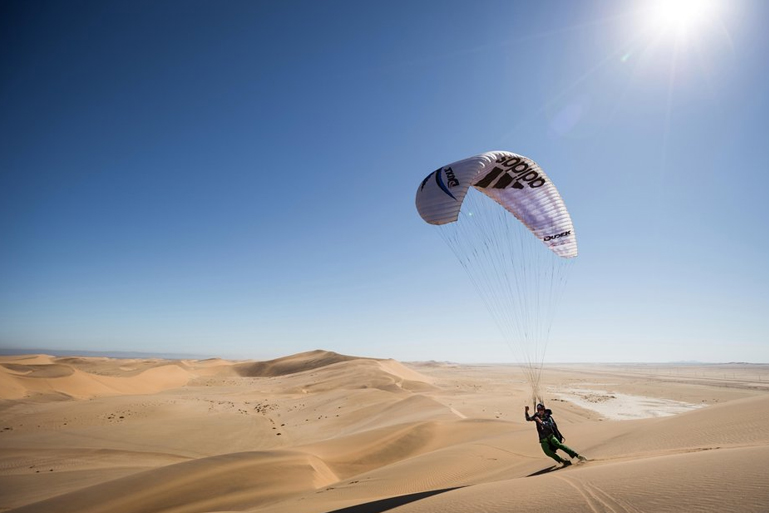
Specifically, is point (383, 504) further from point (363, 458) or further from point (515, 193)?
point (515, 193)

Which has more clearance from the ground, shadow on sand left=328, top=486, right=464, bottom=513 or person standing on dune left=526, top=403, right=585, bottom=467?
person standing on dune left=526, top=403, right=585, bottom=467

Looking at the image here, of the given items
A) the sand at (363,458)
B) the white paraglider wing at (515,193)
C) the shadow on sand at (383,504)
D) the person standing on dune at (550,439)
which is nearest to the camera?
the sand at (363,458)

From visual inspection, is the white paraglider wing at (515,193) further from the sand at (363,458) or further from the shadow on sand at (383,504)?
the shadow on sand at (383,504)

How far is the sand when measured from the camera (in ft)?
15.6

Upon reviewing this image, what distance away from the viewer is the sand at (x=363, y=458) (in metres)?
4.76

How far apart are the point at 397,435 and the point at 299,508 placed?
25.2 ft

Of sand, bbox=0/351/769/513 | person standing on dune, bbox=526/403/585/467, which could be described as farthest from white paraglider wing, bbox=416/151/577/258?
sand, bbox=0/351/769/513

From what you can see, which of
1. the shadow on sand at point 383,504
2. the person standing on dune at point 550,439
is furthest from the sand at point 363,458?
the person standing on dune at point 550,439

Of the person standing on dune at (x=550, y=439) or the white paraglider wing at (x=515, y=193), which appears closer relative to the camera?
the person standing on dune at (x=550, y=439)

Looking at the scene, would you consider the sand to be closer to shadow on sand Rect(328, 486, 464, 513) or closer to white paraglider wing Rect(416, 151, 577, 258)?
shadow on sand Rect(328, 486, 464, 513)

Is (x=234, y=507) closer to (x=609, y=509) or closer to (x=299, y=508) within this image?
(x=299, y=508)

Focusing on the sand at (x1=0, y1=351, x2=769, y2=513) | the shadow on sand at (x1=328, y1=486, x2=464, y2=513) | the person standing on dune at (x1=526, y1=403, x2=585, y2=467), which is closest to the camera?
the sand at (x1=0, y1=351, x2=769, y2=513)

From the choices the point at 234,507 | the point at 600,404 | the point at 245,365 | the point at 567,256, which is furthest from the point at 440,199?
the point at 245,365

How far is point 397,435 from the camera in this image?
14391 millimetres
